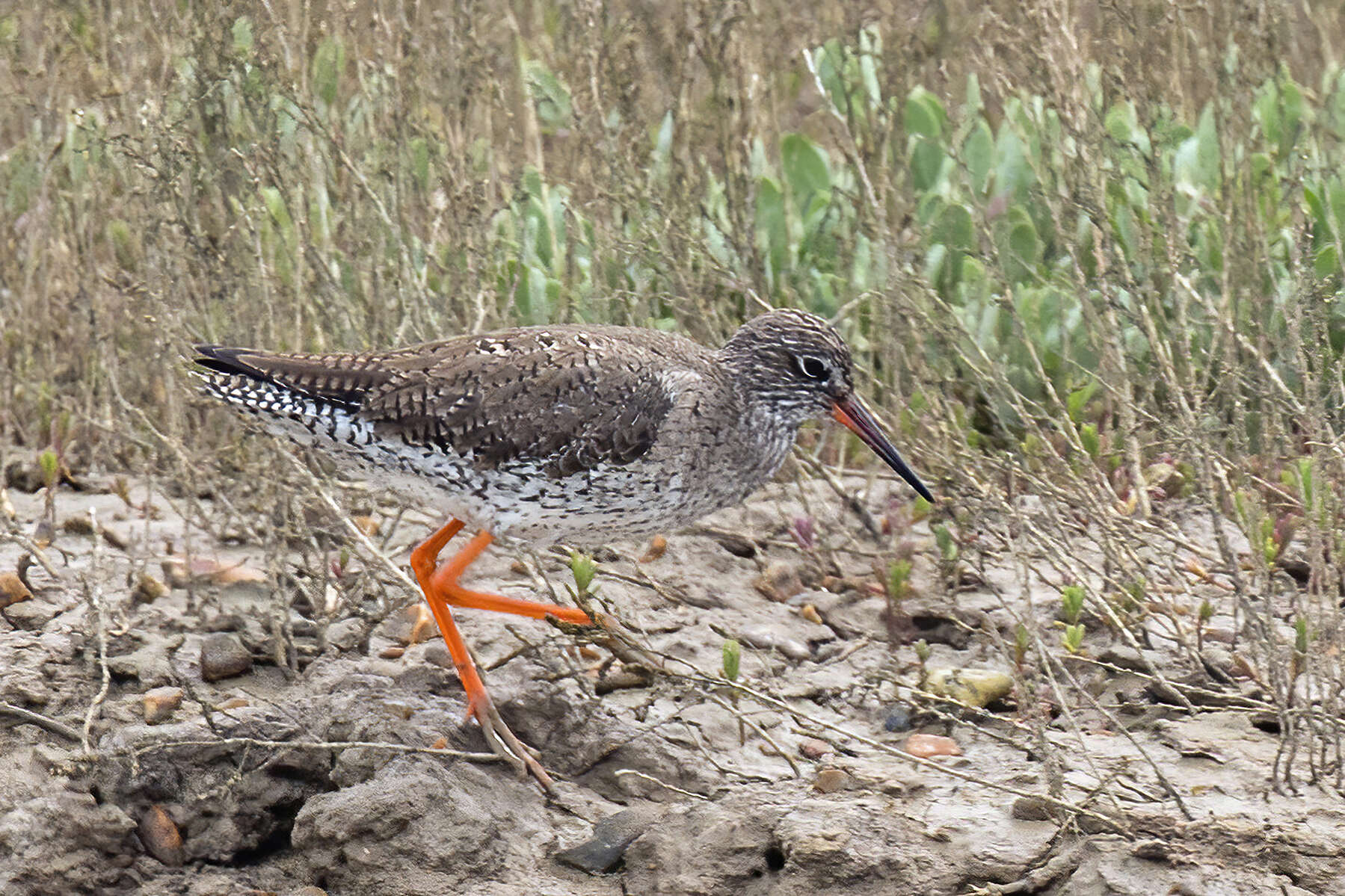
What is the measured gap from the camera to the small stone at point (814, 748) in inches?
175

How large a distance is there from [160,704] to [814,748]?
1.87 metres

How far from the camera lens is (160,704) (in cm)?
445

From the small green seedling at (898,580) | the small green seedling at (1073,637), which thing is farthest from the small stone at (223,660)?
the small green seedling at (1073,637)

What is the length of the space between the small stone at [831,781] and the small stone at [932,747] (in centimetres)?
24

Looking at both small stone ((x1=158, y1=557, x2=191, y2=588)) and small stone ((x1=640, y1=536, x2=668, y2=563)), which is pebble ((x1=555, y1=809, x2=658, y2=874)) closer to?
small stone ((x1=640, y1=536, x2=668, y2=563))

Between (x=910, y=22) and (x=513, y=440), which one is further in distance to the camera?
(x=910, y=22)

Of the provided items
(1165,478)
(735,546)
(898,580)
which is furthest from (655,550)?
(1165,478)

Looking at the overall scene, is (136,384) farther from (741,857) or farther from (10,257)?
(741,857)

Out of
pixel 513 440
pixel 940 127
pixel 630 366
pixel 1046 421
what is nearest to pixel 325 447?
pixel 513 440

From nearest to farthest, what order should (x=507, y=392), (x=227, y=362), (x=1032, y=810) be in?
1. (x=1032, y=810)
2. (x=507, y=392)
3. (x=227, y=362)

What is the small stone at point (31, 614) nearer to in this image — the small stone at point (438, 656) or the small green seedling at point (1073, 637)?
the small stone at point (438, 656)

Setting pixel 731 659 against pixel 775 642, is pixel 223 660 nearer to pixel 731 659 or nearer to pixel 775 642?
pixel 731 659

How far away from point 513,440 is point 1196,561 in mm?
2344

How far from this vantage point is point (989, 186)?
6.67 meters
